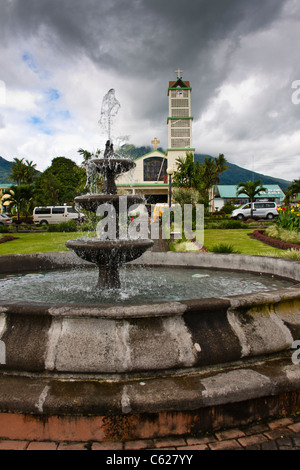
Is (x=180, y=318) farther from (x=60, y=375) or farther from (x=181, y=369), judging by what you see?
(x=60, y=375)

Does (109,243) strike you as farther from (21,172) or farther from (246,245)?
(21,172)

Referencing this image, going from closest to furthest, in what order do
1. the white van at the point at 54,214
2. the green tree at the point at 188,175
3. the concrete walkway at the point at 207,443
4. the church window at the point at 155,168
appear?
the concrete walkway at the point at 207,443
the white van at the point at 54,214
the green tree at the point at 188,175
the church window at the point at 155,168

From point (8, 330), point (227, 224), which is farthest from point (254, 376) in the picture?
point (227, 224)

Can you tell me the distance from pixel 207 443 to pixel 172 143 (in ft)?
176

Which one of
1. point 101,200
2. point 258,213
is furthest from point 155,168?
point 101,200

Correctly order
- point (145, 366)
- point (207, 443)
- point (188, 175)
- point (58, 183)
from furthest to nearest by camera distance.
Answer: point (58, 183) → point (188, 175) → point (145, 366) → point (207, 443)

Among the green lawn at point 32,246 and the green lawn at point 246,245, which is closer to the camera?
the green lawn at point 246,245

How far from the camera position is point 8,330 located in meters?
2.67

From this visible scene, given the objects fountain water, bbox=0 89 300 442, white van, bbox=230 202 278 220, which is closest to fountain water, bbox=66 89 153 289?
fountain water, bbox=0 89 300 442

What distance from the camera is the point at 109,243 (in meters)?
4.24

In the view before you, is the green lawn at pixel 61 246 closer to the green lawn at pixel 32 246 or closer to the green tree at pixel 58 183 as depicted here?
the green lawn at pixel 32 246

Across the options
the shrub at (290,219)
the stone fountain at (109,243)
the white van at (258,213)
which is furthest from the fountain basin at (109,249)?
the white van at (258,213)

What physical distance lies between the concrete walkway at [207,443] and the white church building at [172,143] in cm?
4989

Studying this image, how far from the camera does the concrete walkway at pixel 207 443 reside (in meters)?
2.11
